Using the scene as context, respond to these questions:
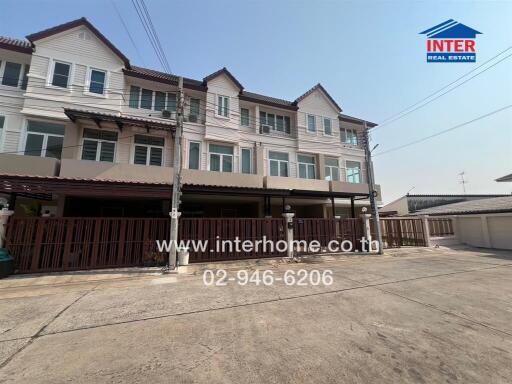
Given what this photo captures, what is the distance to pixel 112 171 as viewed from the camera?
10773mm

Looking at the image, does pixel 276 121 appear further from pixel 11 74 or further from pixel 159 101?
pixel 11 74

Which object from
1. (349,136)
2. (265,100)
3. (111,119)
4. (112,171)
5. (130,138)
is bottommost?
(112,171)

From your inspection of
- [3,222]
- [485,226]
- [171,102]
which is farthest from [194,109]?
[485,226]

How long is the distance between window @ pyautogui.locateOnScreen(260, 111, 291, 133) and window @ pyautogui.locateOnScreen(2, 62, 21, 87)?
13.5 meters

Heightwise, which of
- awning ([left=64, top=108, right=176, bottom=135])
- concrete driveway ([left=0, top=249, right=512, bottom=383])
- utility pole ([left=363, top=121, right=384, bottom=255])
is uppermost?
awning ([left=64, top=108, right=176, bottom=135])

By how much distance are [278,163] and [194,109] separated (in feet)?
22.2

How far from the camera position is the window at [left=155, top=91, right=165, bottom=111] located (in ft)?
43.6

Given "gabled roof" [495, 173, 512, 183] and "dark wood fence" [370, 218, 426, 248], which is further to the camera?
"gabled roof" [495, 173, 512, 183]

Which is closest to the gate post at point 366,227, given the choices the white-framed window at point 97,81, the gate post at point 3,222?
the gate post at point 3,222

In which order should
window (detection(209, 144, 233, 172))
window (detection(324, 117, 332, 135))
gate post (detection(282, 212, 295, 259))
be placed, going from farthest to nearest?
window (detection(324, 117, 332, 135)) → window (detection(209, 144, 233, 172)) → gate post (detection(282, 212, 295, 259))

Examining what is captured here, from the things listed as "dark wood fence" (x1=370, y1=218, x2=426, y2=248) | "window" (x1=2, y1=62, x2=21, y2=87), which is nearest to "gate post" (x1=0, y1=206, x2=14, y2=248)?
Answer: "window" (x1=2, y1=62, x2=21, y2=87)

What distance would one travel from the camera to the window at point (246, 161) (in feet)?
48.7

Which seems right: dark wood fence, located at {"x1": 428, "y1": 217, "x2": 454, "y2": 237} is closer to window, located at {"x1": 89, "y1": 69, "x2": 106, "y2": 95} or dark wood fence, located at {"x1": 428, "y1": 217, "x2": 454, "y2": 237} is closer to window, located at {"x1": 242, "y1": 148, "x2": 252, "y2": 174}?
window, located at {"x1": 242, "y1": 148, "x2": 252, "y2": 174}

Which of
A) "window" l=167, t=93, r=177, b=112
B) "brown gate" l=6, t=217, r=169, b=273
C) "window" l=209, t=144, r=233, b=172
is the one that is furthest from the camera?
"window" l=209, t=144, r=233, b=172
